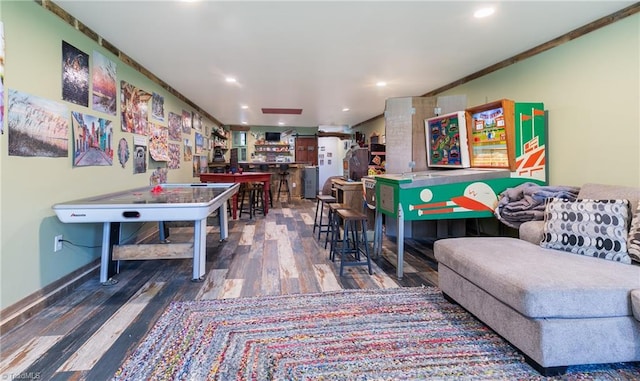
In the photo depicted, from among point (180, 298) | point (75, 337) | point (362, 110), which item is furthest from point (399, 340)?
point (362, 110)

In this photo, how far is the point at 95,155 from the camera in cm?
307

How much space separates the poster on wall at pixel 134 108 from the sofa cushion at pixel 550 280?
12.9ft

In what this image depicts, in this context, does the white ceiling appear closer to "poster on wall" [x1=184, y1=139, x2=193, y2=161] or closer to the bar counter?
"poster on wall" [x1=184, y1=139, x2=193, y2=161]

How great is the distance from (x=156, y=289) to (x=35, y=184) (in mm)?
1234

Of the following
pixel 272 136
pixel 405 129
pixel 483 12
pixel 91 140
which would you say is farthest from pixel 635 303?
pixel 272 136

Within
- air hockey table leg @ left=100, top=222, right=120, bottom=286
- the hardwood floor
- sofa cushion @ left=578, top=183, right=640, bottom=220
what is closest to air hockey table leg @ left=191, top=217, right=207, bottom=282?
the hardwood floor

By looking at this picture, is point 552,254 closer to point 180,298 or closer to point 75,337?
point 180,298

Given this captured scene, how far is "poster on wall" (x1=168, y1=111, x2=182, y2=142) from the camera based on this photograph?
521 cm

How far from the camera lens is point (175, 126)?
5.44m

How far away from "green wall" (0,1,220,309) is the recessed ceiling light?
11.7 ft

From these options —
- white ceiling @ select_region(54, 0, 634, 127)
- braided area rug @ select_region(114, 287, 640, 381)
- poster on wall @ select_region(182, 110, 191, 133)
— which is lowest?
braided area rug @ select_region(114, 287, 640, 381)

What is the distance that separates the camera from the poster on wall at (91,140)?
2760 mm

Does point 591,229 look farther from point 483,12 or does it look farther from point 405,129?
point 405,129

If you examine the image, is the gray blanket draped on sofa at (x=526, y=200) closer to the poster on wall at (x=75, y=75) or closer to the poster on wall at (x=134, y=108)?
the poster on wall at (x=75, y=75)
